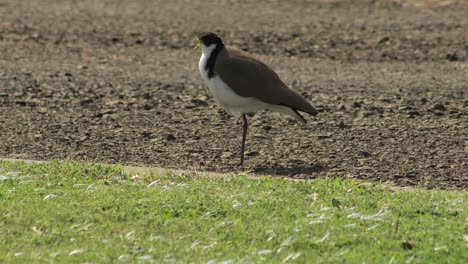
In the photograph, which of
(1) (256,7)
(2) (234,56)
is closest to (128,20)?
(1) (256,7)

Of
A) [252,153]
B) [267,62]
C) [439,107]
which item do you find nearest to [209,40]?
[252,153]

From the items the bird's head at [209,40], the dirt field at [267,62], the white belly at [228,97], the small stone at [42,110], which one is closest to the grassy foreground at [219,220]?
the dirt field at [267,62]

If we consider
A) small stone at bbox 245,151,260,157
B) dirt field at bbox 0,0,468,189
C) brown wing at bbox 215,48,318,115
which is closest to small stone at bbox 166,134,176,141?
dirt field at bbox 0,0,468,189

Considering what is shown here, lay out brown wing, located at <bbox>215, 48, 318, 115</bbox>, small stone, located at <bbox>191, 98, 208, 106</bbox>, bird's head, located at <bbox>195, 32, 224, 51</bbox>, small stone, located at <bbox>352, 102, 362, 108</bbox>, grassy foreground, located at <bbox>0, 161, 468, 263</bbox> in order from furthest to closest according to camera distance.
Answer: small stone, located at <bbox>191, 98, 208, 106</bbox>
small stone, located at <bbox>352, 102, 362, 108</bbox>
bird's head, located at <bbox>195, 32, 224, 51</bbox>
brown wing, located at <bbox>215, 48, 318, 115</bbox>
grassy foreground, located at <bbox>0, 161, 468, 263</bbox>

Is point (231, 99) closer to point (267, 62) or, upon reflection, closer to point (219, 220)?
point (219, 220)

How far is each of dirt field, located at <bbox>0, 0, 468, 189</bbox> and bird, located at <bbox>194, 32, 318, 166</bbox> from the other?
45cm

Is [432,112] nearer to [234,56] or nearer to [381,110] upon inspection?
[381,110]

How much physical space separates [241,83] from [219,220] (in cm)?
268

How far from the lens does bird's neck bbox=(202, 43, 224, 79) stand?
9.74 metres

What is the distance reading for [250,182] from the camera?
8344 mm

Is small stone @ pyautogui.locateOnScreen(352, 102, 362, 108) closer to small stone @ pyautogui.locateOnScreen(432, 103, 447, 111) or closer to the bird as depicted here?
small stone @ pyautogui.locateOnScreen(432, 103, 447, 111)

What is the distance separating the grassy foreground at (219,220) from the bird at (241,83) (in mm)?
1319

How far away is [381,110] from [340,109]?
0.44m

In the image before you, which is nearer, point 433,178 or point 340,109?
point 433,178
